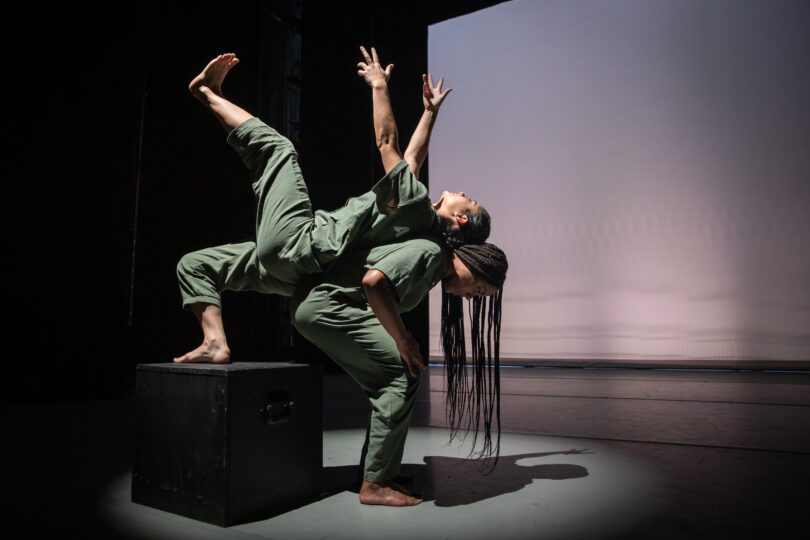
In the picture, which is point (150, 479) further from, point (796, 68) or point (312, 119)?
point (796, 68)

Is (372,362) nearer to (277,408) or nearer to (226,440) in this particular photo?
(277,408)

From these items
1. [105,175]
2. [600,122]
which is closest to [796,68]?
[600,122]

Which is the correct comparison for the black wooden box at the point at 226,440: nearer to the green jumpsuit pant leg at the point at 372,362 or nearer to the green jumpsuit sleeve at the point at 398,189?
the green jumpsuit pant leg at the point at 372,362

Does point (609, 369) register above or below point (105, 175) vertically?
below

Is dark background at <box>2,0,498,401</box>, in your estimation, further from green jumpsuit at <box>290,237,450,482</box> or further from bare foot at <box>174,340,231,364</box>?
green jumpsuit at <box>290,237,450,482</box>

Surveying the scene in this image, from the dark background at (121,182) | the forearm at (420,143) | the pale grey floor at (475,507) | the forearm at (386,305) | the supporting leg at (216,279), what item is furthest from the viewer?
the dark background at (121,182)

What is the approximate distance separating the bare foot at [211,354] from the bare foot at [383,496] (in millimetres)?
489

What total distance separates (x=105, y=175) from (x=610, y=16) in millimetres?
4106

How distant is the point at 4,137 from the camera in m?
2.96

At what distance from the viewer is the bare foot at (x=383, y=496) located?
1.29 metres

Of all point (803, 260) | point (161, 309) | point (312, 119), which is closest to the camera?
point (161, 309)

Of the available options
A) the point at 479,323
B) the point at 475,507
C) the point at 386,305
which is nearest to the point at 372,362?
the point at 386,305

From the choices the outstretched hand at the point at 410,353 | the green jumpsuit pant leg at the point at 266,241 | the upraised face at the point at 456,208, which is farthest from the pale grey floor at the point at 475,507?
the upraised face at the point at 456,208

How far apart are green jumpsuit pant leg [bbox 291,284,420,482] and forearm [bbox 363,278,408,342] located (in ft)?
0.31
